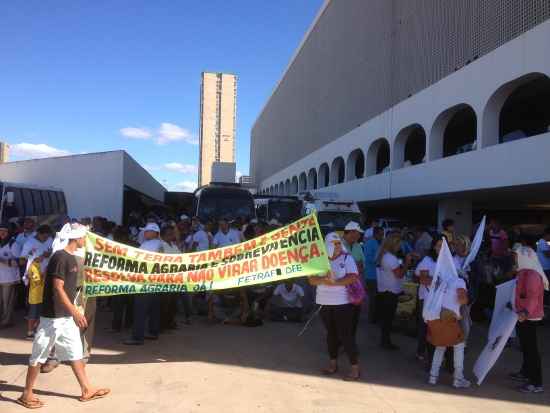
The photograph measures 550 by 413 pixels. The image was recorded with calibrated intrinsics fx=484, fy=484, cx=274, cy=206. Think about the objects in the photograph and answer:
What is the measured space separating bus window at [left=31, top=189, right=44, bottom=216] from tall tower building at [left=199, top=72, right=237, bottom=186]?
111537 millimetres

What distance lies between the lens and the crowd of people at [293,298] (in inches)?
191

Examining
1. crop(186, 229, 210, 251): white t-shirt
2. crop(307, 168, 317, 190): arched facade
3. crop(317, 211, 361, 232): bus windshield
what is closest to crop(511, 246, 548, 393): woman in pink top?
crop(186, 229, 210, 251): white t-shirt

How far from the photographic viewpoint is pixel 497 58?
17203mm

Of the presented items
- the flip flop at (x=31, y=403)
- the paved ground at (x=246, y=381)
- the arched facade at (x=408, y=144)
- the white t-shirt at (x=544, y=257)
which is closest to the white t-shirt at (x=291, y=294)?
the paved ground at (x=246, y=381)

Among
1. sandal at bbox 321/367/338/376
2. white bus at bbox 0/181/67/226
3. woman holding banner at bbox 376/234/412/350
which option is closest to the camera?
sandal at bbox 321/367/338/376

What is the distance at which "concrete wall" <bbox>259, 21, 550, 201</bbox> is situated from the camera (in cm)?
1502

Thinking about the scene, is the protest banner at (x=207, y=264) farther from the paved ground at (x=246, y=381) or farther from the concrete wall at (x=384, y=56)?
the concrete wall at (x=384, y=56)

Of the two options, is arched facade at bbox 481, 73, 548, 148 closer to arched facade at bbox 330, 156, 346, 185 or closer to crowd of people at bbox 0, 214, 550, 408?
crowd of people at bbox 0, 214, 550, 408

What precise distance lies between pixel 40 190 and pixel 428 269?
13500 mm

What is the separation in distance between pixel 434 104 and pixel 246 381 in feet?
64.2

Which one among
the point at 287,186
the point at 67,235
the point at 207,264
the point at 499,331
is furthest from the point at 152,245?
the point at 287,186

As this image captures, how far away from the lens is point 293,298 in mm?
9211

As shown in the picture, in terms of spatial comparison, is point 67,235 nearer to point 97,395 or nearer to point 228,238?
point 97,395

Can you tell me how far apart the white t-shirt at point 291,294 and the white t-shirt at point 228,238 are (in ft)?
5.28
